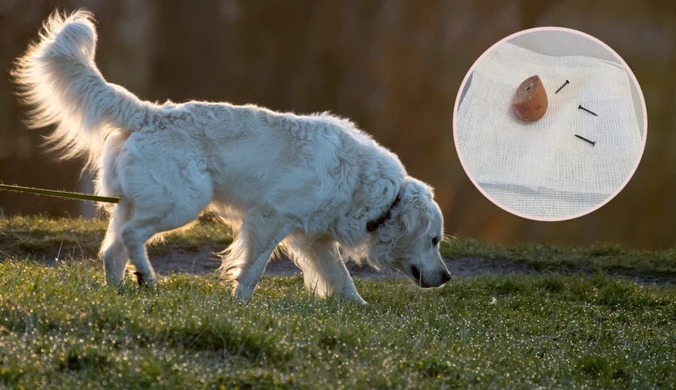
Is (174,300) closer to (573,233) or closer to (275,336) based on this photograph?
(275,336)

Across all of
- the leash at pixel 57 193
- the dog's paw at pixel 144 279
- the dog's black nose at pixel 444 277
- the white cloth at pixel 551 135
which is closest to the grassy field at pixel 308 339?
the dog's black nose at pixel 444 277

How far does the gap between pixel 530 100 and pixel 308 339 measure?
12.3 ft

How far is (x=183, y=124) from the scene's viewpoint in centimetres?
642

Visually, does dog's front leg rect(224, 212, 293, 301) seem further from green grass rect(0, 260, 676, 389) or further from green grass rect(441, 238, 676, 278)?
green grass rect(441, 238, 676, 278)

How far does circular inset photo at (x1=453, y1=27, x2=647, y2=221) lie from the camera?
7.51m

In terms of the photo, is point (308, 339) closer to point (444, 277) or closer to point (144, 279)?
point (144, 279)

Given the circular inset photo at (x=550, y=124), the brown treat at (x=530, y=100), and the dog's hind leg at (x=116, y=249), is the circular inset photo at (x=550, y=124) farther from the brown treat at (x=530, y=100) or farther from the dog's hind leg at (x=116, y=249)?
the dog's hind leg at (x=116, y=249)

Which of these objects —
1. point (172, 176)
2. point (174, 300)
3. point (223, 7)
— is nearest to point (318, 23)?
point (223, 7)

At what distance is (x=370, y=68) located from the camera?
1967 cm

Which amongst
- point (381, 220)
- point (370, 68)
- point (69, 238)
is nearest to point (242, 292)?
point (381, 220)

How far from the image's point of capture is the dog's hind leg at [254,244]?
21.4 feet

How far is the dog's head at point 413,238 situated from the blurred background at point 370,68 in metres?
10.5

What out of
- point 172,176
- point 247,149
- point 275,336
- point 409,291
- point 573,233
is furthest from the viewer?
point 573,233

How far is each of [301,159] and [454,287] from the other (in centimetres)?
205
